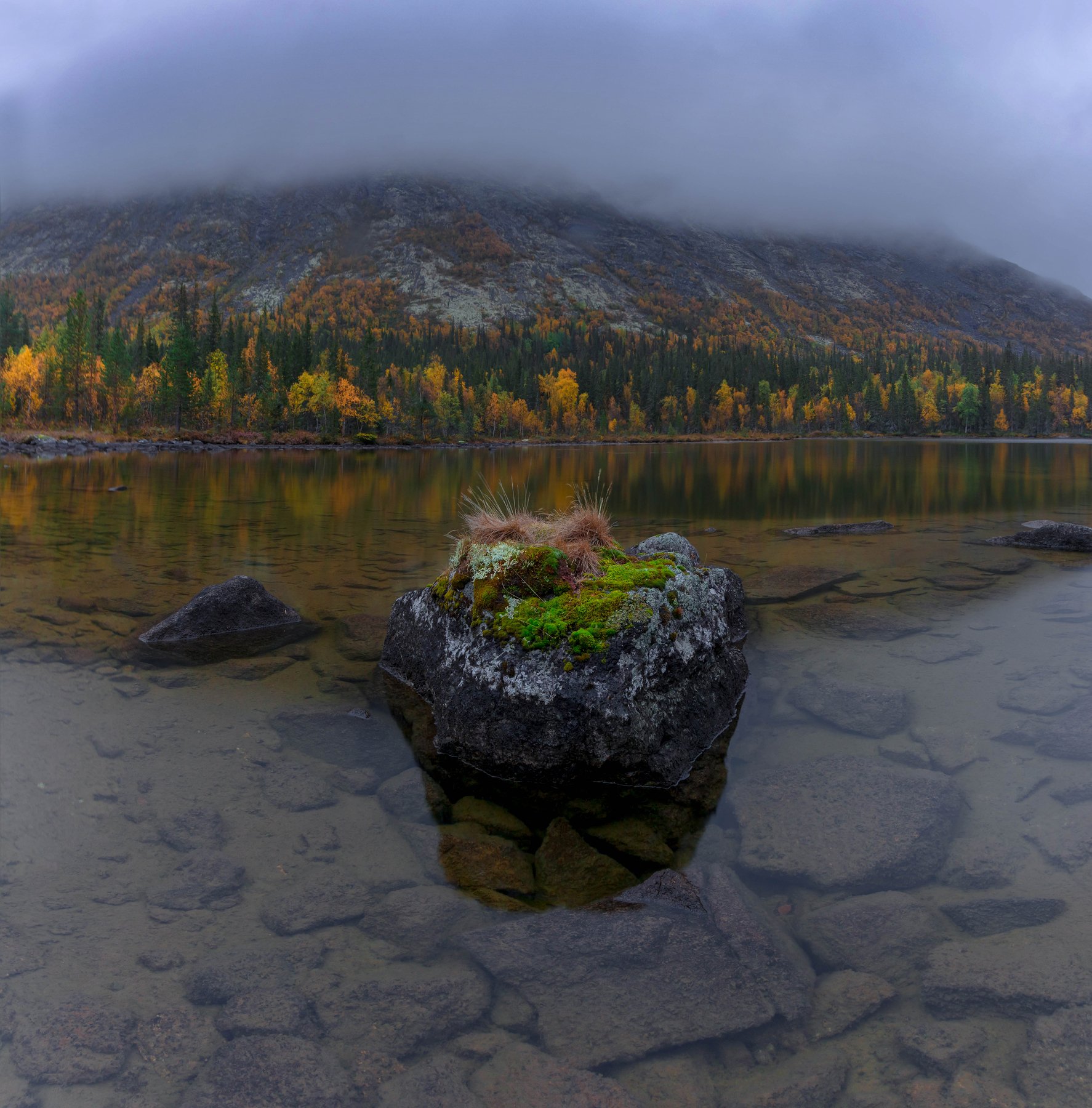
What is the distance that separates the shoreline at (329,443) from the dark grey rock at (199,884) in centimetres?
7245

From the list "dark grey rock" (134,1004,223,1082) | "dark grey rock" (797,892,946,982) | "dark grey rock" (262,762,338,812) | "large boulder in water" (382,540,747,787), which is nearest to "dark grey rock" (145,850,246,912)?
"dark grey rock" (262,762,338,812)

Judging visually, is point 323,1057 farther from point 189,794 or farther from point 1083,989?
point 1083,989

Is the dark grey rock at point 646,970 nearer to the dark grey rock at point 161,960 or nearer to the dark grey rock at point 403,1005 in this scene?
the dark grey rock at point 403,1005

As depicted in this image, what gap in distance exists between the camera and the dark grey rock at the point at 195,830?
6047 millimetres

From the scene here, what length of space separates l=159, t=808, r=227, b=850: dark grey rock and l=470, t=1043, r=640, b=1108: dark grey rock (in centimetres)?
329

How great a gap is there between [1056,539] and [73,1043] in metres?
23.8

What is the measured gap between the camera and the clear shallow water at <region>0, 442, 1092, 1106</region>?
4.03m

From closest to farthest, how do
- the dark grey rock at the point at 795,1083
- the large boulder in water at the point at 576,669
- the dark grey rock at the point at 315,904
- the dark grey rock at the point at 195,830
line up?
the dark grey rock at the point at 795,1083 → the dark grey rock at the point at 315,904 → the dark grey rock at the point at 195,830 → the large boulder in water at the point at 576,669

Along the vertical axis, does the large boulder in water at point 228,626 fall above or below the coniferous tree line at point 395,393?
below

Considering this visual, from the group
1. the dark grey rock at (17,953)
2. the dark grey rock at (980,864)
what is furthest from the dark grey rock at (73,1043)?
the dark grey rock at (980,864)

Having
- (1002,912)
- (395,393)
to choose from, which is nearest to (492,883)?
(1002,912)

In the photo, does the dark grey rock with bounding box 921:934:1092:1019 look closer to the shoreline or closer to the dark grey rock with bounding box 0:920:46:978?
the dark grey rock with bounding box 0:920:46:978

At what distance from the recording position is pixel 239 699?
9.23 metres

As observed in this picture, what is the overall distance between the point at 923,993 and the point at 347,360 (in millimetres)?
158667
